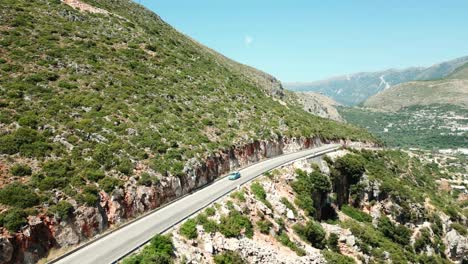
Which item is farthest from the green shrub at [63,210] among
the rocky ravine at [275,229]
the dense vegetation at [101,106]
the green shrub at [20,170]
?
the rocky ravine at [275,229]

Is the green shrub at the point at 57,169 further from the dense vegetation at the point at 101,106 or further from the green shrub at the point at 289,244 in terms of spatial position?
the green shrub at the point at 289,244

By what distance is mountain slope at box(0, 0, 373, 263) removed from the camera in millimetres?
24547

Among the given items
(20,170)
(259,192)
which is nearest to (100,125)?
(20,170)

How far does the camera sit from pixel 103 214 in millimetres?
26844

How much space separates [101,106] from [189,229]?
19659 millimetres

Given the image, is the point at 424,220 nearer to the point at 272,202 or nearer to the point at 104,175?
the point at 272,202

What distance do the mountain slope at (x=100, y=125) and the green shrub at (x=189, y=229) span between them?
5.47 m

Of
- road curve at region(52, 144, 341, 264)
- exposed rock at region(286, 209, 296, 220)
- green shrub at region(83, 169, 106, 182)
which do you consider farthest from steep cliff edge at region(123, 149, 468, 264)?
green shrub at region(83, 169, 106, 182)

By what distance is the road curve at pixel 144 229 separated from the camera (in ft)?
74.0

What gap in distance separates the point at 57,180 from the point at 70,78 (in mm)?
19754

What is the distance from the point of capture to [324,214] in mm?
47625

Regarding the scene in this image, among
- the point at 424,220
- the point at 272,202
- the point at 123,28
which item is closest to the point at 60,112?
the point at 272,202

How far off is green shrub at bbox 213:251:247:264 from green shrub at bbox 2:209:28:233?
13032 mm

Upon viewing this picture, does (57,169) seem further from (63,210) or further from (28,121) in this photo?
(28,121)
